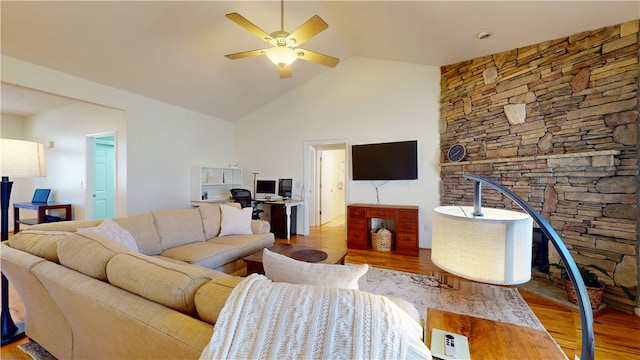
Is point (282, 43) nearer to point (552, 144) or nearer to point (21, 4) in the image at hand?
point (21, 4)

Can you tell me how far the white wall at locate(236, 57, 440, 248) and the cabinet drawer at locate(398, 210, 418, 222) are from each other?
0.44 meters

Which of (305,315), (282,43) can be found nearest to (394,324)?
(305,315)

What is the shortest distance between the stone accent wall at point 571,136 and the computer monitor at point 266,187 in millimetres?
3654

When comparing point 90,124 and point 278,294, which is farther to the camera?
point 90,124

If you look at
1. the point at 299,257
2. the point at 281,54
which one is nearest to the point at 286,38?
the point at 281,54

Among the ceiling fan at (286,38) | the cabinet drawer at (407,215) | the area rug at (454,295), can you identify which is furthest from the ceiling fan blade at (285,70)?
the cabinet drawer at (407,215)

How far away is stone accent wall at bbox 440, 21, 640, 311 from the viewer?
235cm

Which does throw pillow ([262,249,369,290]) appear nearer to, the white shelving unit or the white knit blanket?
the white knit blanket

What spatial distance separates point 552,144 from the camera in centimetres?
294

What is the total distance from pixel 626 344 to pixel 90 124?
760 cm

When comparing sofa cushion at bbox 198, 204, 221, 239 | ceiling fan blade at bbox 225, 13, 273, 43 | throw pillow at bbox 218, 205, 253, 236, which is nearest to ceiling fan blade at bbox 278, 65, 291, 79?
ceiling fan blade at bbox 225, 13, 273, 43

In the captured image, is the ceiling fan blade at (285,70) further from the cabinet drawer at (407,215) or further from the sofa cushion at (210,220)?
the cabinet drawer at (407,215)

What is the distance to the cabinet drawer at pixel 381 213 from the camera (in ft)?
13.6

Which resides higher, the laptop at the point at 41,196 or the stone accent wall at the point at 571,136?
the stone accent wall at the point at 571,136
